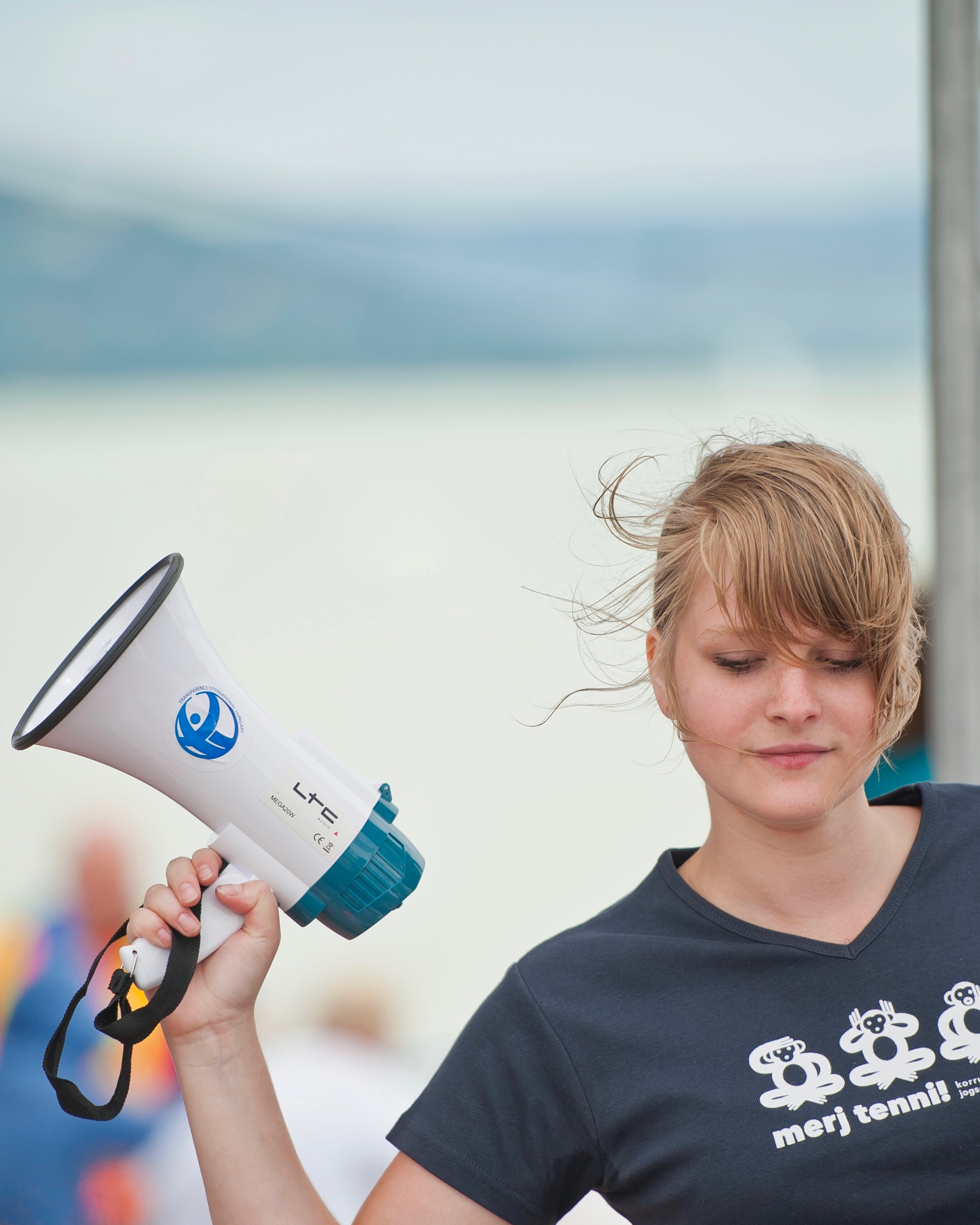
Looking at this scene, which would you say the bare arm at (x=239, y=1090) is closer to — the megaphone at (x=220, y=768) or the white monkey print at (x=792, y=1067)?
the megaphone at (x=220, y=768)

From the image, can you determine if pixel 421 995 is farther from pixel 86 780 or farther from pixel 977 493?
pixel 977 493

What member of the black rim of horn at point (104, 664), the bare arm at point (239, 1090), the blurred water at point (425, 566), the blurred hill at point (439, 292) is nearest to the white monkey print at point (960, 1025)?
the bare arm at point (239, 1090)

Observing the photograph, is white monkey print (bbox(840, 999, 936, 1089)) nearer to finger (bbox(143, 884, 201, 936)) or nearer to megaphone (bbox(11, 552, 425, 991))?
Answer: megaphone (bbox(11, 552, 425, 991))

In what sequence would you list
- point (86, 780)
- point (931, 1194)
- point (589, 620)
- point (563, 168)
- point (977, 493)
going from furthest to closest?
1. point (563, 168)
2. point (86, 780)
3. point (977, 493)
4. point (589, 620)
5. point (931, 1194)

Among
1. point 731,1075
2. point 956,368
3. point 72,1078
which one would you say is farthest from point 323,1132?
point 956,368

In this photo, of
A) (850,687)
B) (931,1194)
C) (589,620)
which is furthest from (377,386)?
(931,1194)

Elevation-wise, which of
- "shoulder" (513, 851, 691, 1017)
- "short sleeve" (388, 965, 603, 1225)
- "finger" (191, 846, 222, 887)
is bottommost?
"short sleeve" (388, 965, 603, 1225)

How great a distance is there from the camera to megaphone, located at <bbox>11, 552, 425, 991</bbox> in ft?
3.59

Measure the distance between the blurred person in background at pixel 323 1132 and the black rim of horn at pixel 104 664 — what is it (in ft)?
2.77

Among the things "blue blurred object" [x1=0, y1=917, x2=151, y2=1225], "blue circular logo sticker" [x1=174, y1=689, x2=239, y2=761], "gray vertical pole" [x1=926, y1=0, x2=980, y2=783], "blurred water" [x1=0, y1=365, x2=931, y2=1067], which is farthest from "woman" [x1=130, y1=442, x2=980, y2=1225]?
"blurred water" [x1=0, y1=365, x2=931, y2=1067]

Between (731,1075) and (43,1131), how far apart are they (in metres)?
1.64

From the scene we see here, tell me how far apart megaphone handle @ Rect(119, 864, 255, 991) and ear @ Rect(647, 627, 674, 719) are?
0.46 meters

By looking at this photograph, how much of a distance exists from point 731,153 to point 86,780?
2.53 metres

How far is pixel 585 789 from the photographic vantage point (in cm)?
332
